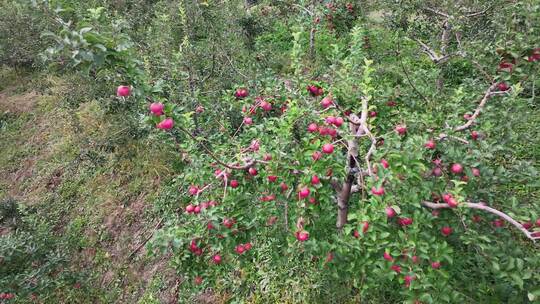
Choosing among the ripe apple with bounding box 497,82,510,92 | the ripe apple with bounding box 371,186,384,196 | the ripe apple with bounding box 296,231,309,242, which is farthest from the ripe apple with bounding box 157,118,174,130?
the ripe apple with bounding box 497,82,510,92

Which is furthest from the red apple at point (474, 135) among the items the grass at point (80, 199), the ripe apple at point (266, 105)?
the grass at point (80, 199)

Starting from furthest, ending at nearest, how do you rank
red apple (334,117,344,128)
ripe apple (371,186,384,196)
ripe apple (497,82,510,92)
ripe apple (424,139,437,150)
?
ripe apple (497,82,510,92), red apple (334,117,344,128), ripe apple (424,139,437,150), ripe apple (371,186,384,196)

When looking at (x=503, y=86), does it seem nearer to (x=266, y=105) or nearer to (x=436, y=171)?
(x=436, y=171)

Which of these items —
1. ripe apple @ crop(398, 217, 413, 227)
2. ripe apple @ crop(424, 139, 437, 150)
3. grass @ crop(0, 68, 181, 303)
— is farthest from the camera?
grass @ crop(0, 68, 181, 303)

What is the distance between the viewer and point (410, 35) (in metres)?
4.83

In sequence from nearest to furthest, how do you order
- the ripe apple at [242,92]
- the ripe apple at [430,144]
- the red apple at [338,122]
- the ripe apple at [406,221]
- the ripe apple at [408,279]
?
the ripe apple at [408,279] → the ripe apple at [406,221] → the ripe apple at [430,144] → the red apple at [338,122] → the ripe apple at [242,92]

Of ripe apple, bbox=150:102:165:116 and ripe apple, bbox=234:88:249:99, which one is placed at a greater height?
ripe apple, bbox=150:102:165:116

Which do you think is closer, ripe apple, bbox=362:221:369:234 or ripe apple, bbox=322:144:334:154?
ripe apple, bbox=362:221:369:234

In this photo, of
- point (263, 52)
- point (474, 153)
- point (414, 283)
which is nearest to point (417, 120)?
point (474, 153)

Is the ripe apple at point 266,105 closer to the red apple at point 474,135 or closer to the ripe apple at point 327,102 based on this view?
the ripe apple at point 327,102

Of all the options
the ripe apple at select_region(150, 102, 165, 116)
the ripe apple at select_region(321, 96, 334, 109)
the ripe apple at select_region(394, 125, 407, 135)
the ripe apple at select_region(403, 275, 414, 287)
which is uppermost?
the ripe apple at select_region(150, 102, 165, 116)

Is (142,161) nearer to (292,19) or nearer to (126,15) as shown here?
(126,15)

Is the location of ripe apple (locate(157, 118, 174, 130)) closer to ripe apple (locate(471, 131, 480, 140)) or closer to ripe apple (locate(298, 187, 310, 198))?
ripe apple (locate(298, 187, 310, 198))

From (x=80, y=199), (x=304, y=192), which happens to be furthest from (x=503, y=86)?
(x=80, y=199)
